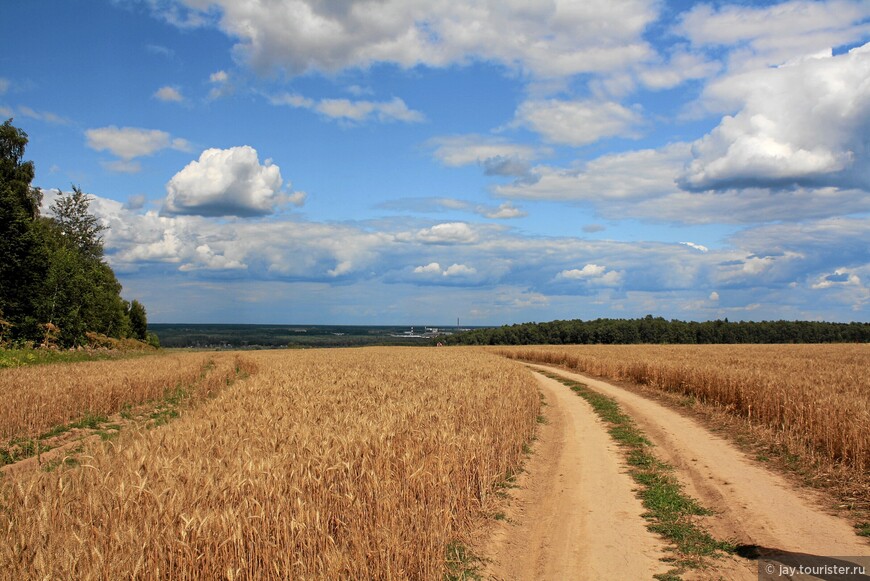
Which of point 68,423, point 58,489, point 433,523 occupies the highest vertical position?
point 58,489

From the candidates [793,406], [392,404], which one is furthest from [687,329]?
[392,404]

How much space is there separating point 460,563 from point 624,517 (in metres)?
3.17

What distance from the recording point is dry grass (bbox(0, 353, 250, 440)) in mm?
14977

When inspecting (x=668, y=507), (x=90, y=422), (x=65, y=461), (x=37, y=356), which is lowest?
(x=90, y=422)

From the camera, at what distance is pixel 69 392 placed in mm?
17312

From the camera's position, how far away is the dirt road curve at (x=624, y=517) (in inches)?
268

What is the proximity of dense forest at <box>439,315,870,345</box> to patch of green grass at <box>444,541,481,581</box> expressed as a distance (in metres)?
108

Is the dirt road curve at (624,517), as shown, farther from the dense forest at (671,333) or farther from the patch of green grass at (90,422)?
the dense forest at (671,333)

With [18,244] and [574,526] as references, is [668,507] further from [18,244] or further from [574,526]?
[18,244]

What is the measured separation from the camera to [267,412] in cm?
933

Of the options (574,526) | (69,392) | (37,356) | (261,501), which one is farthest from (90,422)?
(37,356)

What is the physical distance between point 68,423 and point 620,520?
16.3 m

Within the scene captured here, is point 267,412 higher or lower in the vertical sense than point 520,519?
higher

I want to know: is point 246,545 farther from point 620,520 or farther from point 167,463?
point 620,520
